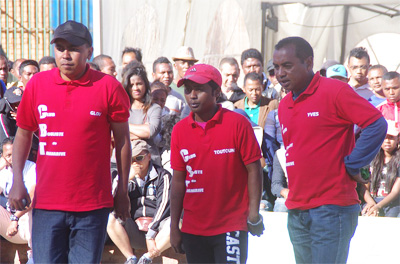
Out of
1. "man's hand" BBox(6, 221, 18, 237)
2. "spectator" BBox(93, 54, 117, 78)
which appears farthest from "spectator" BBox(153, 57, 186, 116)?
"man's hand" BBox(6, 221, 18, 237)

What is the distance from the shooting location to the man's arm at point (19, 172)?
4.07 meters

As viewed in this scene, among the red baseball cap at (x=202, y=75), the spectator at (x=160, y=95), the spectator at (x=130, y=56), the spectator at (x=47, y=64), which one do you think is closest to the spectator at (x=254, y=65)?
the spectator at (x=160, y=95)

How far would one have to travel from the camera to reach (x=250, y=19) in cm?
1033

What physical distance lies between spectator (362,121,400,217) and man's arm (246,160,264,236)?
319cm

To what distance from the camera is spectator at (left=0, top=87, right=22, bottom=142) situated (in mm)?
7672

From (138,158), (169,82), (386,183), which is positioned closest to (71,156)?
(138,158)

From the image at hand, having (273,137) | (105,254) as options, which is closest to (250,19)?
(273,137)

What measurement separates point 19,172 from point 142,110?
3628 mm

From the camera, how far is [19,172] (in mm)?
4102

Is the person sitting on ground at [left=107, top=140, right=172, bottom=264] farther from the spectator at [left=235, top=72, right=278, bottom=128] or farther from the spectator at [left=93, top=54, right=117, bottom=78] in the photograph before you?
the spectator at [left=93, top=54, right=117, bottom=78]

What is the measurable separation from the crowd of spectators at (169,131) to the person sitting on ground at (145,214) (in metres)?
0.01

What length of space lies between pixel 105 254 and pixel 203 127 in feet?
10.9

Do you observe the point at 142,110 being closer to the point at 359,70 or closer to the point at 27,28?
the point at 359,70

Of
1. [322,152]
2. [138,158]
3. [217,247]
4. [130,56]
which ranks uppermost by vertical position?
[130,56]
